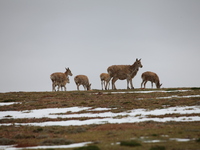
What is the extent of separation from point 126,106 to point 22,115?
9.41 m

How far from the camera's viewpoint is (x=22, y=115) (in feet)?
99.3

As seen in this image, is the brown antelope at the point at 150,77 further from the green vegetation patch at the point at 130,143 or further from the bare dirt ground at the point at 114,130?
the green vegetation patch at the point at 130,143

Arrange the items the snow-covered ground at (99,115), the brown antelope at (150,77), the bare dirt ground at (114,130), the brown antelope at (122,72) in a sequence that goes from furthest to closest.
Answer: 1. the brown antelope at (150,77)
2. the brown antelope at (122,72)
3. the snow-covered ground at (99,115)
4. the bare dirt ground at (114,130)

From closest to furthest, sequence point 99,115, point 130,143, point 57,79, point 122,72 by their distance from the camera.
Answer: point 130,143 < point 99,115 < point 122,72 < point 57,79

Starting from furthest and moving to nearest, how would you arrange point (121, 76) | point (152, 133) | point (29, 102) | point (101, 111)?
point (121, 76) → point (29, 102) → point (101, 111) → point (152, 133)

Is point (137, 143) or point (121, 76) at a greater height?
point (121, 76)

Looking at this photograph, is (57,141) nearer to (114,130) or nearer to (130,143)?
(114,130)

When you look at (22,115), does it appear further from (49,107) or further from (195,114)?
(195,114)

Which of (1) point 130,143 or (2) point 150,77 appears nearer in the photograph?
(1) point 130,143

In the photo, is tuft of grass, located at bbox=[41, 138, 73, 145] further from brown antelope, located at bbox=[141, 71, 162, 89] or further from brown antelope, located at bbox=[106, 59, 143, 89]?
brown antelope, located at bbox=[141, 71, 162, 89]

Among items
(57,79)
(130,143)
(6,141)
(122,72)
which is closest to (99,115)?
(6,141)

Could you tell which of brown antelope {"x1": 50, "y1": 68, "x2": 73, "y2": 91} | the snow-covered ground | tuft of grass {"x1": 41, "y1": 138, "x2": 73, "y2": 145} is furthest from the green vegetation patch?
brown antelope {"x1": 50, "y1": 68, "x2": 73, "y2": 91}

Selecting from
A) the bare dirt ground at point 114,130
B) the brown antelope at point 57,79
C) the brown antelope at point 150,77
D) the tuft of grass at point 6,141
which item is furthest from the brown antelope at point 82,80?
the tuft of grass at point 6,141

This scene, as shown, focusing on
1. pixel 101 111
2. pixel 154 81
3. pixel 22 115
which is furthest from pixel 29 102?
pixel 154 81
